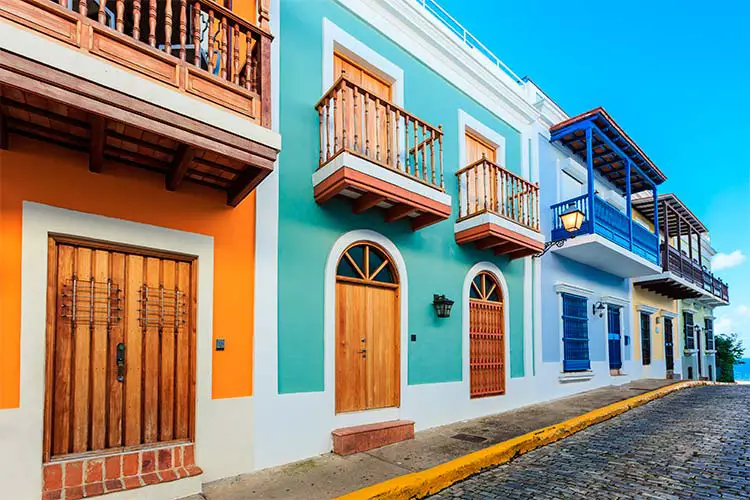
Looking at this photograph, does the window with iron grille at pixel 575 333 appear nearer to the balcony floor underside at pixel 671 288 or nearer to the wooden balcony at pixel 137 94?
the balcony floor underside at pixel 671 288

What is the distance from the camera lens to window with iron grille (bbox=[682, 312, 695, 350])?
1961cm

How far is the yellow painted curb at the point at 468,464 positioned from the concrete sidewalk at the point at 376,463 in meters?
0.17

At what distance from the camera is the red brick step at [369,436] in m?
5.84

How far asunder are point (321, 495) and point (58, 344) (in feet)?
9.07

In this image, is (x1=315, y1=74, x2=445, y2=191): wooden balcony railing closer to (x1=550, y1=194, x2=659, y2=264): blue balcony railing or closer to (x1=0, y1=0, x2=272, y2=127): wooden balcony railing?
(x1=0, y1=0, x2=272, y2=127): wooden balcony railing

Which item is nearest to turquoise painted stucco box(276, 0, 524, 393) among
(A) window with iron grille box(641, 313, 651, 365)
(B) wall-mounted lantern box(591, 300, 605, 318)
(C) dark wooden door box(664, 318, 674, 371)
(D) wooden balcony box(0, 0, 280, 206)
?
(D) wooden balcony box(0, 0, 280, 206)

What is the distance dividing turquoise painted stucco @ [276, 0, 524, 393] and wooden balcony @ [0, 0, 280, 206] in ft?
3.98

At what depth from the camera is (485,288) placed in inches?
352

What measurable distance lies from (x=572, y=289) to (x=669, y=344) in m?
9.01

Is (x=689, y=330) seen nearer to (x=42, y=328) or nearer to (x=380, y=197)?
(x=380, y=197)

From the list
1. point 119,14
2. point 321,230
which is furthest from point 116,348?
point 119,14

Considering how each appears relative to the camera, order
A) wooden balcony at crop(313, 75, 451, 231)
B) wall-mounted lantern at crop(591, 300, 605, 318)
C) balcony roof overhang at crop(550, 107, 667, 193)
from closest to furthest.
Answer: wooden balcony at crop(313, 75, 451, 231), balcony roof overhang at crop(550, 107, 667, 193), wall-mounted lantern at crop(591, 300, 605, 318)

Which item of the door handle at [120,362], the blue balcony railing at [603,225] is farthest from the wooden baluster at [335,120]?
the blue balcony railing at [603,225]

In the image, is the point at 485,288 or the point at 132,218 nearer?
the point at 132,218
